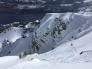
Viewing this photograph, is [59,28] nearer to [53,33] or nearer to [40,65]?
[53,33]

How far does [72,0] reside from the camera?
122 m

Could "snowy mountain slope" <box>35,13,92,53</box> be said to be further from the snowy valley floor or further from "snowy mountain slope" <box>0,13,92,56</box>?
the snowy valley floor

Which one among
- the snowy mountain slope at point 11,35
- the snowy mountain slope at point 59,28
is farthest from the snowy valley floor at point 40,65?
the snowy mountain slope at point 11,35

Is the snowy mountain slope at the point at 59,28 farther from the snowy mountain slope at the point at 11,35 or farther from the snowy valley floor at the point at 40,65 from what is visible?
the snowy valley floor at the point at 40,65

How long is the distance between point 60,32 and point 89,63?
31012 millimetres

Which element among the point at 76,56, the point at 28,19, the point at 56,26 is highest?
the point at 76,56

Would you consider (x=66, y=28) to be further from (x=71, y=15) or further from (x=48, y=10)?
(x=48, y=10)

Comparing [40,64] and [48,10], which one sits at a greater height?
[40,64]

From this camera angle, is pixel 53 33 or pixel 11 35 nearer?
pixel 53 33

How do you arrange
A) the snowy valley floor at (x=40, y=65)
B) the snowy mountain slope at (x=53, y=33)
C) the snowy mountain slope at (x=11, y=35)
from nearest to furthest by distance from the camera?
1. the snowy valley floor at (x=40, y=65)
2. the snowy mountain slope at (x=53, y=33)
3. the snowy mountain slope at (x=11, y=35)

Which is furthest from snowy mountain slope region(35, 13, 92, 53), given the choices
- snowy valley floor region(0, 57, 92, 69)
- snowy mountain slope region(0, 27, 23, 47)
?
snowy valley floor region(0, 57, 92, 69)

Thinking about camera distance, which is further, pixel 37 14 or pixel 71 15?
pixel 37 14

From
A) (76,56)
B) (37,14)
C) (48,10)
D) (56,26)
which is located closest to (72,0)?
(48,10)

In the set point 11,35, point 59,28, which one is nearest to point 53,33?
point 59,28
